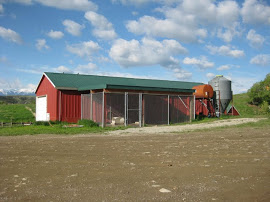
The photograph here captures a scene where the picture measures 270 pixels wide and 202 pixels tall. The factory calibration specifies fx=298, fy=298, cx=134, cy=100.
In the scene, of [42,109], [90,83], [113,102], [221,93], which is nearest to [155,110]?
[113,102]

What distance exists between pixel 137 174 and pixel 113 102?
14125 millimetres

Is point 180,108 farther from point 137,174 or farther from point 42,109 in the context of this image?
point 137,174

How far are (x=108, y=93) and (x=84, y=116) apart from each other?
3140 mm

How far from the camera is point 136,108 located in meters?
20.7

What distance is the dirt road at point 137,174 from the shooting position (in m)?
4.58

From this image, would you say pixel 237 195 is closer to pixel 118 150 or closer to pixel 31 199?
pixel 31 199

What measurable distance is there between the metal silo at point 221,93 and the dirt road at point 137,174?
17303 millimetres

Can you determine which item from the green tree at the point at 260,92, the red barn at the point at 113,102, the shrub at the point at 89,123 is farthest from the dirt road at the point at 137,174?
the green tree at the point at 260,92

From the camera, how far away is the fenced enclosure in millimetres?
19000

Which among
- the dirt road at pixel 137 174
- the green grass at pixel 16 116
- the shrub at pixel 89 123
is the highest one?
the green grass at pixel 16 116

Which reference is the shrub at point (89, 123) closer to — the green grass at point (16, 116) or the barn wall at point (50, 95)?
the barn wall at point (50, 95)

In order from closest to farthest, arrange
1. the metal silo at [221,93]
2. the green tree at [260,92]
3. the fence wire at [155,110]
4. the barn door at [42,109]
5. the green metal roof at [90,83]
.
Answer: the green metal roof at [90,83], the fence wire at [155,110], the barn door at [42,109], the metal silo at [221,93], the green tree at [260,92]

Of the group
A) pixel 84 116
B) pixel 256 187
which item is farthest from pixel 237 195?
pixel 84 116

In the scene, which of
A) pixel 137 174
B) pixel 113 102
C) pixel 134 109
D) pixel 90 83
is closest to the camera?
pixel 137 174
